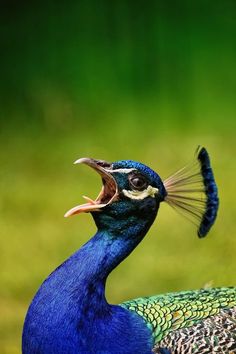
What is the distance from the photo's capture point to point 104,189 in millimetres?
2975

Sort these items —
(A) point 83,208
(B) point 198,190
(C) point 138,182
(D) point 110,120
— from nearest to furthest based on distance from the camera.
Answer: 1. (A) point 83,208
2. (C) point 138,182
3. (B) point 198,190
4. (D) point 110,120

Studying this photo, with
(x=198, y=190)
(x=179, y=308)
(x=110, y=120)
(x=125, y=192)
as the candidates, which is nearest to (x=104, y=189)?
(x=125, y=192)

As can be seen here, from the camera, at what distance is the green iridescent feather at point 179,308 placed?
2936 millimetres

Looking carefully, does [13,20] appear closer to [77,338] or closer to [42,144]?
[42,144]

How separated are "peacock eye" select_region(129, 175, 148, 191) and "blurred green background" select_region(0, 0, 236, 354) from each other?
1.32 meters

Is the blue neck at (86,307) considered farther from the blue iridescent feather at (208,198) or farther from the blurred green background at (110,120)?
the blurred green background at (110,120)

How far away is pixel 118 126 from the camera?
6250 mm

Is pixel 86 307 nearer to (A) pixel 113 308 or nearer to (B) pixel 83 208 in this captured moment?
(A) pixel 113 308

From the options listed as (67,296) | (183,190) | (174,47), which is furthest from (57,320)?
(174,47)

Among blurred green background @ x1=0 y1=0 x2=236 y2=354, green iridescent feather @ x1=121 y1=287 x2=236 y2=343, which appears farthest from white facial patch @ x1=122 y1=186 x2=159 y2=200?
blurred green background @ x1=0 y1=0 x2=236 y2=354

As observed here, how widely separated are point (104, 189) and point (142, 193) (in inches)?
4.4

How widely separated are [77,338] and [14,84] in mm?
4006

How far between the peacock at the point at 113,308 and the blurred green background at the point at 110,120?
1.22m

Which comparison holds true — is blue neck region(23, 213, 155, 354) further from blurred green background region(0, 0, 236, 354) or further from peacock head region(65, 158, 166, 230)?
blurred green background region(0, 0, 236, 354)
